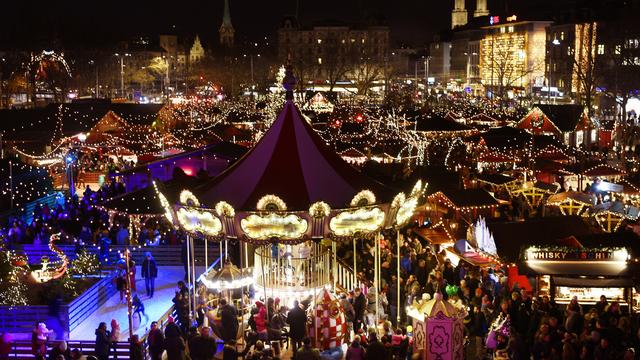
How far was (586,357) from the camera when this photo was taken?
1053 cm

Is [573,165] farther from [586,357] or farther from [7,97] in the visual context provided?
[7,97]

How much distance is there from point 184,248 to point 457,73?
100200mm

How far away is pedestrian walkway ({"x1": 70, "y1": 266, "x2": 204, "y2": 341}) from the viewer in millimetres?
13664

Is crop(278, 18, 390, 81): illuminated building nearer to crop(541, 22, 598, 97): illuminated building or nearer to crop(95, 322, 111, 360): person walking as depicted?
crop(541, 22, 598, 97): illuminated building

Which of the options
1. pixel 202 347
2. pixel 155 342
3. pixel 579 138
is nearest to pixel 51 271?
pixel 155 342

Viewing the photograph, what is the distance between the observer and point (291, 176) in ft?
37.6

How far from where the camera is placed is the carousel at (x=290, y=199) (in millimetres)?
11008

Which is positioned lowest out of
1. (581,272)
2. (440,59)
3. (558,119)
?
(581,272)

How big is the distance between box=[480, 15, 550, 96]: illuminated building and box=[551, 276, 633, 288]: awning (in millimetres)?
63481

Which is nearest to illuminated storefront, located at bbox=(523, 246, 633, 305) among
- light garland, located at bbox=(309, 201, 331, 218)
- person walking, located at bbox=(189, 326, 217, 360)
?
light garland, located at bbox=(309, 201, 331, 218)

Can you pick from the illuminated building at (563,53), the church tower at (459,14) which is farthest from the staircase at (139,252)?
the church tower at (459,14)

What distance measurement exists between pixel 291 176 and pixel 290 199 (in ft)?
1.71

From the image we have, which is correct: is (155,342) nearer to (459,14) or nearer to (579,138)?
(579,138)

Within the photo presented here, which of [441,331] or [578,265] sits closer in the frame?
[441,331]
